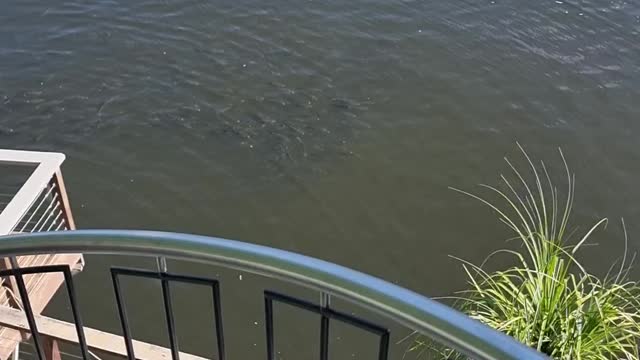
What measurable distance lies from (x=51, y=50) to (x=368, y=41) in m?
3.24

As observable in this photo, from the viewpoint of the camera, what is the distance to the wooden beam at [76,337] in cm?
419

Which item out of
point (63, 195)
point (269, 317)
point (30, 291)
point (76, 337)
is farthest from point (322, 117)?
point (269, 317)

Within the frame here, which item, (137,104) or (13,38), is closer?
(137,104)

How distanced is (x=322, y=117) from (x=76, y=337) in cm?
340

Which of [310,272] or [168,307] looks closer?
[310,272]

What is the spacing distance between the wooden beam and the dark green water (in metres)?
1.14

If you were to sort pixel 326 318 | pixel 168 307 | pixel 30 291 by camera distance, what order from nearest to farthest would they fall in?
1. pixel 326 318
2. pixel 168 307
3. pixel 30 291

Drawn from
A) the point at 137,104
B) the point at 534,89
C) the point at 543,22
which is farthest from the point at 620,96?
the point at 137,104

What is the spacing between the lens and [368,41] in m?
8.13

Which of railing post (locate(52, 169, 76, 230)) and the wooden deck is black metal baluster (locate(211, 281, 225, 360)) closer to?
the wooden deck


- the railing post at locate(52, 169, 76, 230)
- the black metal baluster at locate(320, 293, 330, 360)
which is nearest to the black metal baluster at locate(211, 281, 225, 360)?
the black metal baluster at locate(320, 293, 330, 360)

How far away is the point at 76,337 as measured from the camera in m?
4.31

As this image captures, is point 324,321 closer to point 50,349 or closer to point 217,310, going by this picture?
point 217,310

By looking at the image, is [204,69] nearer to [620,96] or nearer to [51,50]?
[51,50]
